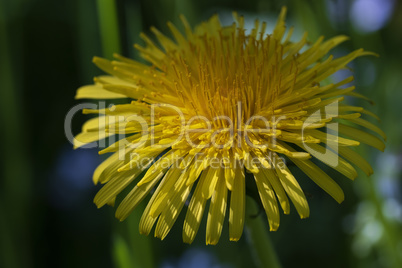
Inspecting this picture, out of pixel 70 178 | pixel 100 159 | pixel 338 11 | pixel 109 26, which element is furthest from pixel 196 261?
pixel 338 11

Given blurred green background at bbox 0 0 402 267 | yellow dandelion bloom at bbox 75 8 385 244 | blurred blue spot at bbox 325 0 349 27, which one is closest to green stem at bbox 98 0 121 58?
blurred green background at bbox 0 0 402 267

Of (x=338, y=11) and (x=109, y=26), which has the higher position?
(x=338, y=11)

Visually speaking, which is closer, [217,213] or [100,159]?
[217,213]

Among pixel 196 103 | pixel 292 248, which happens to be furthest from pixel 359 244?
pixel 196 103

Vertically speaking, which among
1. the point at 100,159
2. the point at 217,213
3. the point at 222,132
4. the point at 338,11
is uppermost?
the point at 338,11

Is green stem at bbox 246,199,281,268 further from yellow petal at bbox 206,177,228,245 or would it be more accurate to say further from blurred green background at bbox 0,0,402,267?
blurred green background at bbox 0,0,402,267

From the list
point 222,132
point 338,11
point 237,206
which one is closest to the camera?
point 237,206

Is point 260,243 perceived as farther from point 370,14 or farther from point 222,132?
point 370,14
